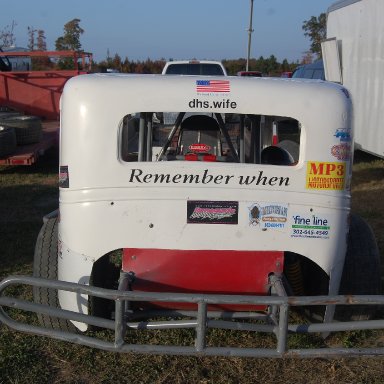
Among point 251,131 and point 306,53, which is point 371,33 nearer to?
point 251,131

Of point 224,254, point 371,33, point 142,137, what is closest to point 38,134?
point 371,33

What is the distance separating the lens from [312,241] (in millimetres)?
3270

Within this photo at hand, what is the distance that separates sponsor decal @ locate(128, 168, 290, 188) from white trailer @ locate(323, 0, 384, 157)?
21.4 feet

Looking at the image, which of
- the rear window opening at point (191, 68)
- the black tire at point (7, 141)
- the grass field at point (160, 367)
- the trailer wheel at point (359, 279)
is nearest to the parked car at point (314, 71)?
the rear window opening at point (191, 68)

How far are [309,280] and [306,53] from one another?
44813 millimetres

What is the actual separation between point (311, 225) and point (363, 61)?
7.72 metres

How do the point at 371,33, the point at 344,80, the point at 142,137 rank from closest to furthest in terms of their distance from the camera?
the point at 142,137
the point at 371,33
the point at 344,80

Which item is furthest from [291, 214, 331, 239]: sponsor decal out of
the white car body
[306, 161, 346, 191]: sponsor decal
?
[306, 161, 346, 191]: sponsor decal

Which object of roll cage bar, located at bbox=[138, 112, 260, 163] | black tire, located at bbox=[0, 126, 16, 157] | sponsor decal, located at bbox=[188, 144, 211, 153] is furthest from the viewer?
black tire, located at bbox=[0, 126, 16, 157]

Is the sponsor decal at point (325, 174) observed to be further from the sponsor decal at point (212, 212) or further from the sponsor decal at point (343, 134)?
the sponsor decal at point (212, 212)

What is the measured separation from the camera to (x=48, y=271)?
12.6 feet

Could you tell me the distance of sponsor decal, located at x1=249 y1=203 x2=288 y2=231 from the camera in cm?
323

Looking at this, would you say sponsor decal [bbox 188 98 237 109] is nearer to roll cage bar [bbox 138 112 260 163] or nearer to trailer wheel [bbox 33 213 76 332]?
roll cage bar [bbox 138 112 260 163]

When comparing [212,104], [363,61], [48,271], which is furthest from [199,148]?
[363,61]
